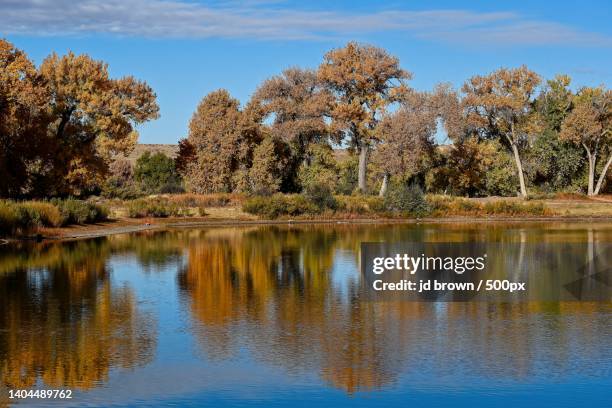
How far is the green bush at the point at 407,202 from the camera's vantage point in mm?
58281

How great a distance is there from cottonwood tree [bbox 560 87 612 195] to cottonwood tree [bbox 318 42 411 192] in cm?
1268

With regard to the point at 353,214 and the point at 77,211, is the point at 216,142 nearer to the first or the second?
the point at 353,214

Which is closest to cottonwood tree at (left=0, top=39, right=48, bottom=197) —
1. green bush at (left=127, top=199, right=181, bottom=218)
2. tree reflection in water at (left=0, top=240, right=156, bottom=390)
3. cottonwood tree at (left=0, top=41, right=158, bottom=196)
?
cottonwood tree at (left=0, top=41, right=158, bottom=196)

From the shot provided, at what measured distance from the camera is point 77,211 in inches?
1826

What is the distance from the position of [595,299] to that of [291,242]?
1952cm

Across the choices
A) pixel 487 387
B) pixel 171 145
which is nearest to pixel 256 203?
pixel 487 387

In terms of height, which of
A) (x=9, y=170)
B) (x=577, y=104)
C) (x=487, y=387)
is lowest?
(x=487, y=387)

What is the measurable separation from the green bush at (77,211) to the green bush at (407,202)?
18942mm

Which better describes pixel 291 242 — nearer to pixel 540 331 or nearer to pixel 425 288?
pixel 425 288

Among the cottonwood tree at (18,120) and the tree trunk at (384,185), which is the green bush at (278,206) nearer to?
the tree trunk at (384,185)

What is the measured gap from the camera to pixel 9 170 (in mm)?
47750

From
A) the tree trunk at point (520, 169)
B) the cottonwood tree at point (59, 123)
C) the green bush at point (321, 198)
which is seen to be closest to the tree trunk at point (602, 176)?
the tree trunk at point (520, 169)

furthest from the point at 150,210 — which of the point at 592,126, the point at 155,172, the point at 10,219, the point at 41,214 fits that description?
the point at 592,126

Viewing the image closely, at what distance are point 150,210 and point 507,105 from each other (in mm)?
28725
